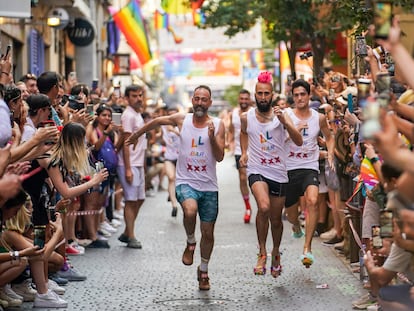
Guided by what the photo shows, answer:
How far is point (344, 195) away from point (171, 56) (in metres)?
41.3

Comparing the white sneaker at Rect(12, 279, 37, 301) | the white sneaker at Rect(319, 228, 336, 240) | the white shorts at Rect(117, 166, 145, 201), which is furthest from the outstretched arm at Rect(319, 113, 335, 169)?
the white sneaker at Rect(12, 279, 37, 301)

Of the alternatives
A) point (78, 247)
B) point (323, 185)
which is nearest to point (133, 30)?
point (323, 185)

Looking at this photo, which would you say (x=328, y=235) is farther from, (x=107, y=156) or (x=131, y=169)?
(x=107, y=156)

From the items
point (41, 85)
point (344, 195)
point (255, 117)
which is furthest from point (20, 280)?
point (344, 195)

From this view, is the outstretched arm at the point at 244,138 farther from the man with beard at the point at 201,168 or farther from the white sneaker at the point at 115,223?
the white sneaker at the point at 115,223

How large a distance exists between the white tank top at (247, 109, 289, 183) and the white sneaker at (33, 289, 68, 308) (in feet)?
8.85

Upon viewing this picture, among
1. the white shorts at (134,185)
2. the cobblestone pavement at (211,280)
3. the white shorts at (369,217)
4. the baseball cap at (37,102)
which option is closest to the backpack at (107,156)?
the white shorts at (134,185)

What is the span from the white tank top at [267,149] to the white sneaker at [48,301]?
2.70 m

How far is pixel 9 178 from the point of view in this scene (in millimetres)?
6332

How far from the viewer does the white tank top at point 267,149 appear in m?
11.3

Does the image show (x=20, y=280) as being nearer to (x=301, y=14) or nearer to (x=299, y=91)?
(x=299, y=91)

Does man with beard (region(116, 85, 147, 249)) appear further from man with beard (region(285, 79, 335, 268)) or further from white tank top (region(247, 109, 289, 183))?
white tank top (region(247, 109, 289, 183))

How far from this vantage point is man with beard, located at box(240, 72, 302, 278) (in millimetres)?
11141

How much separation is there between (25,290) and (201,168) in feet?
7.30
